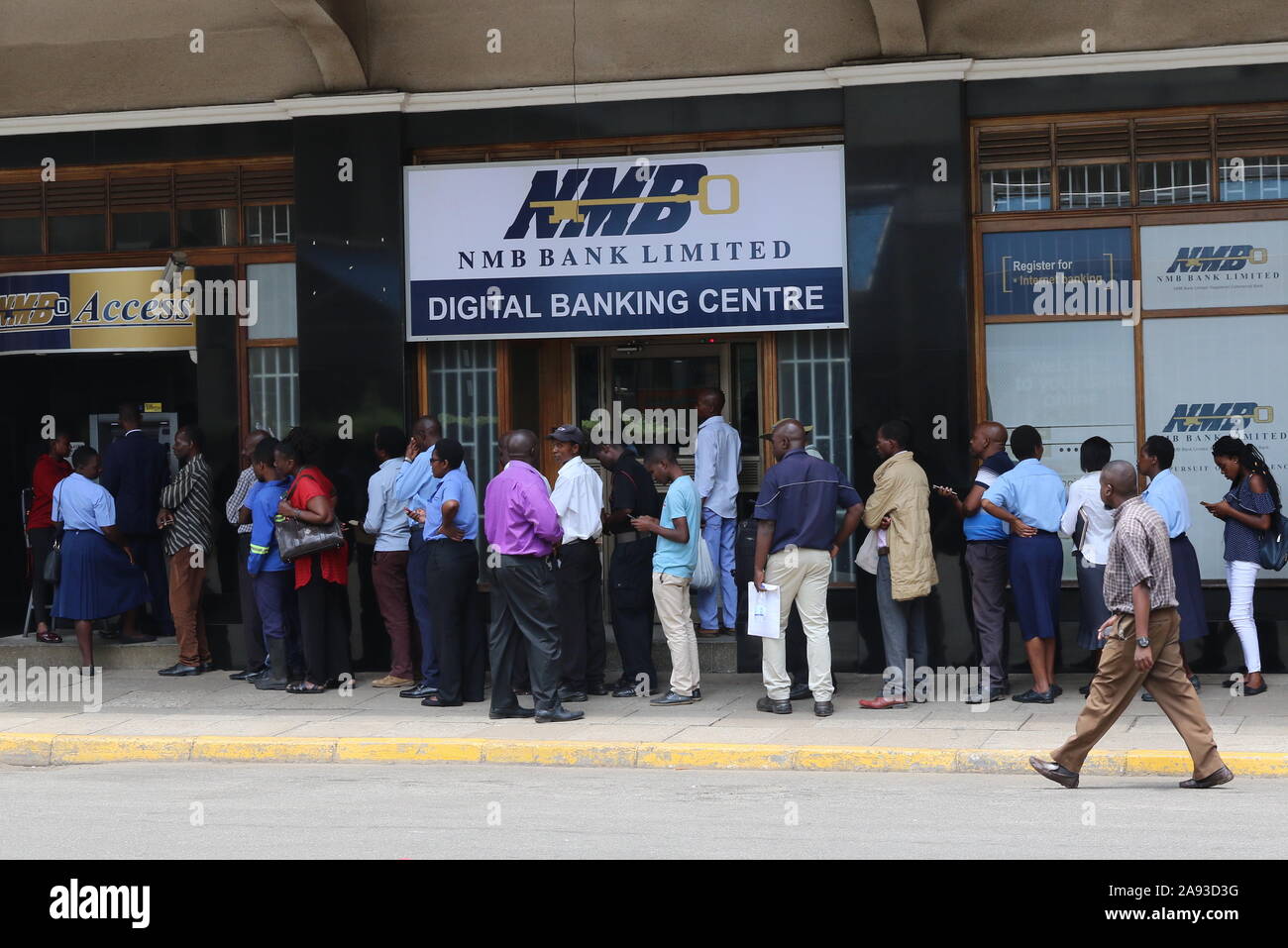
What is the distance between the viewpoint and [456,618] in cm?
1111

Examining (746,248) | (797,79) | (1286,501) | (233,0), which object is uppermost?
(233,0)

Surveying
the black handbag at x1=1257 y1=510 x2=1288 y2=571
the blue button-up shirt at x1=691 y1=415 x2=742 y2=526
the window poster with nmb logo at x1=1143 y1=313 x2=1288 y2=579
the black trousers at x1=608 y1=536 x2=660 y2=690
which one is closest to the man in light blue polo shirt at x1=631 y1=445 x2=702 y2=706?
the black trousers at x1=608 y1=536 x2=660 y2=690

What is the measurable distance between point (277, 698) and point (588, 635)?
2.40 meters

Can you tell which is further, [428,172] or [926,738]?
[428,172]

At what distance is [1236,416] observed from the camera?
12.1 metres

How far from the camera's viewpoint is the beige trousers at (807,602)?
34.8ft

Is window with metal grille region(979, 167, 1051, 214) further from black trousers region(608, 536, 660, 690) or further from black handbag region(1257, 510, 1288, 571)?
black trousers region(608, 536, 660, 690)

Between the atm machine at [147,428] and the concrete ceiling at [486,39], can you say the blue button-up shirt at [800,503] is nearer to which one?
the concrete ceiling at [486,39]

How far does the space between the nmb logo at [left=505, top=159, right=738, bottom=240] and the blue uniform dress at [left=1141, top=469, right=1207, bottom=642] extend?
398 centimetres

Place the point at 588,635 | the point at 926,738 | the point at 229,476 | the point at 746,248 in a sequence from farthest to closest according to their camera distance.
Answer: the point at 229,476 → the point at 746,248 → the point at 588,635 → the point at 926,738

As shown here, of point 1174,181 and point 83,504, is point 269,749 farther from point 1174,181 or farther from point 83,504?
point 1174,181

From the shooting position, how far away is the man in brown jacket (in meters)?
10.8

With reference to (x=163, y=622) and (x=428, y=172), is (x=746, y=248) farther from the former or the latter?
(x=163, y=622)

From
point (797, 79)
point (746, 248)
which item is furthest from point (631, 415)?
point (797, 79)
